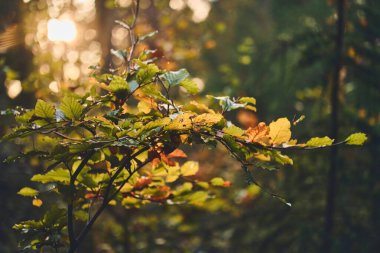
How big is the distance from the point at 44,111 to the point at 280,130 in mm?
701

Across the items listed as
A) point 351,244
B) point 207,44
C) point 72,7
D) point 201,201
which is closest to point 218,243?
point 351,244

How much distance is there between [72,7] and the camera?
4.59 meters

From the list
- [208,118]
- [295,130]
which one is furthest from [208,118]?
[295,130]

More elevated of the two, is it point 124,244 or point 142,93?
point 142,93

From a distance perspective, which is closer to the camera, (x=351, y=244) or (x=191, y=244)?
(x=351, y=244)

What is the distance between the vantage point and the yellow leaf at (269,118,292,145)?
1.28 m

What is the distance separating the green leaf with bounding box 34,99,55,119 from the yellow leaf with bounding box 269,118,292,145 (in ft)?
2.13

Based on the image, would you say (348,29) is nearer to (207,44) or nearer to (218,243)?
(207,44)

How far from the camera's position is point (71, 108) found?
3.99ft

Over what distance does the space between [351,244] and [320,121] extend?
45.1 inches

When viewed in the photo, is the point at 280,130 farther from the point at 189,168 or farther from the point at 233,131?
the point at 189,168

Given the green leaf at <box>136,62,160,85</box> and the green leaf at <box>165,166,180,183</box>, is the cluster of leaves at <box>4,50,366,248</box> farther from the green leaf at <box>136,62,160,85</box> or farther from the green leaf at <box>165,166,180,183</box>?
the green leaf at <box>165,166,180,183</box>

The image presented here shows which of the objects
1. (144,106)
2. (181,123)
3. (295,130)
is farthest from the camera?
(295,130)

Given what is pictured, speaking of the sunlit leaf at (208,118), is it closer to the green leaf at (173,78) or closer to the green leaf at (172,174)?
the green leaf at (173,78)
